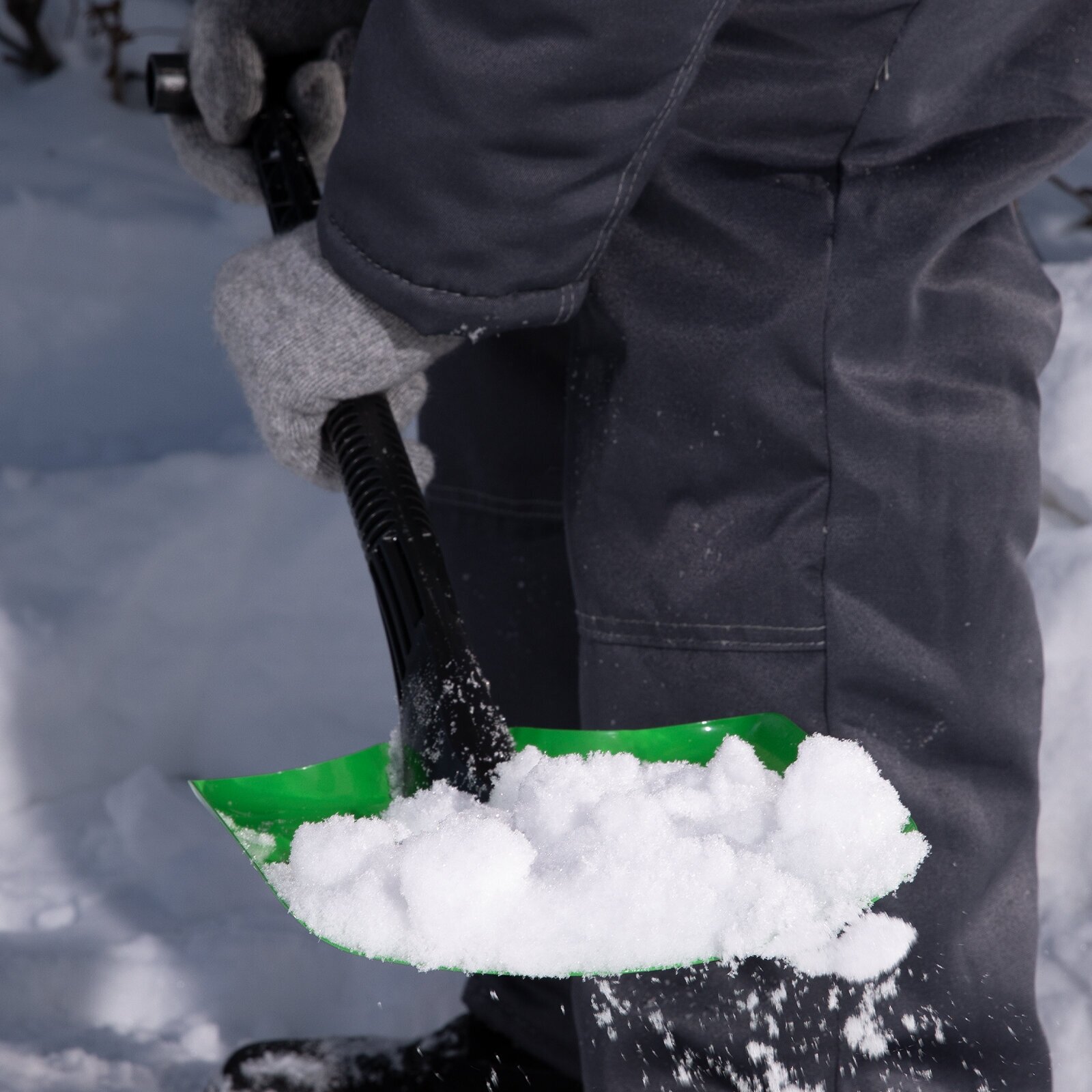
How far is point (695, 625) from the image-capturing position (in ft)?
3.13

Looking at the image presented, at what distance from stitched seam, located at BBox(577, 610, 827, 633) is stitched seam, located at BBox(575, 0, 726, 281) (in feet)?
0.94

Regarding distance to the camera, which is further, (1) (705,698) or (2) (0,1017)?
(2) (0,1017)

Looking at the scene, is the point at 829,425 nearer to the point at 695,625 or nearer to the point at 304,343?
the point at 695,625

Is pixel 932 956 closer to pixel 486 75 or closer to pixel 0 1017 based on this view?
pixel 486 75

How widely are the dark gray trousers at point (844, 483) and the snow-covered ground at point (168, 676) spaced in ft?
1.78

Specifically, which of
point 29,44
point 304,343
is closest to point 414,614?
point 304,343

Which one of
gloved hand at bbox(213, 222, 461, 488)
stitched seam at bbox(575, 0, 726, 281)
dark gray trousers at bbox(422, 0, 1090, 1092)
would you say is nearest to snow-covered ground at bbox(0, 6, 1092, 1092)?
dark gray trousers at bbox(422, 0, 1090, 1092)

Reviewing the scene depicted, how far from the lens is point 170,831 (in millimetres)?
1755

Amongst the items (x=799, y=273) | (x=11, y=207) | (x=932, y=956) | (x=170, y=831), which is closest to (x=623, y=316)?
(x=799, y=273)

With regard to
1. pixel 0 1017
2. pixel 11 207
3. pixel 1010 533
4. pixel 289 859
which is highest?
pixel 1010 533

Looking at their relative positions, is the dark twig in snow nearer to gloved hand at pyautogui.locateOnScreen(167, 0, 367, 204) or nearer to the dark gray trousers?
gloved hand at pyautogui.locateOnScreen(167, 0, 367, 204)

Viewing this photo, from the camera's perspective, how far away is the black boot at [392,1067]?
133 cm

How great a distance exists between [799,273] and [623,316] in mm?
157

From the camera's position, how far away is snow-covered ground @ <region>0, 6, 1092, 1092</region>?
4.93 feet
